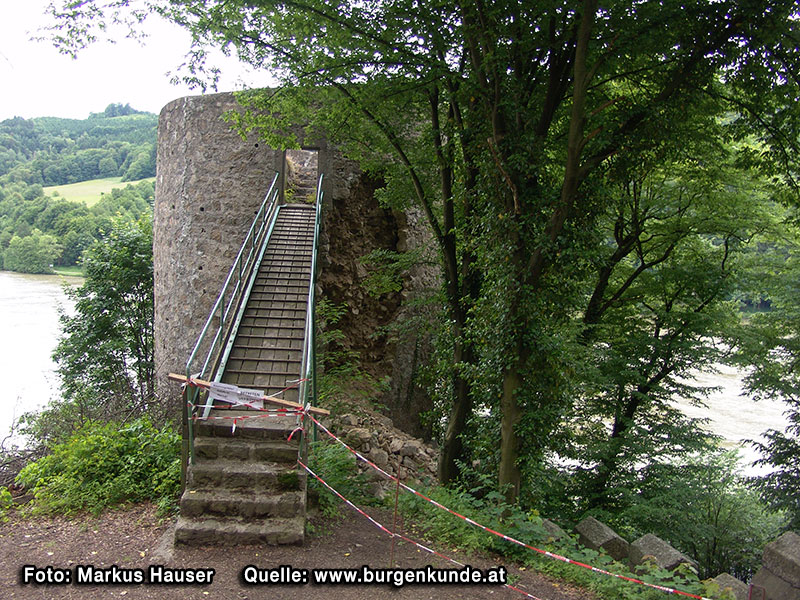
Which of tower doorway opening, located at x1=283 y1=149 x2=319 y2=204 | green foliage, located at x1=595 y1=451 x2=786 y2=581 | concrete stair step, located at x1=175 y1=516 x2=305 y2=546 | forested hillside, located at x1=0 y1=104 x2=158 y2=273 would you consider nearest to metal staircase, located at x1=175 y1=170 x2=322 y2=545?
concrete stair step, located at x1=175 y1=516 x2=305 y2=546

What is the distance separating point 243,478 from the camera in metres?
4.82

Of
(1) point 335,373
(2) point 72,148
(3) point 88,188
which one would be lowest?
(1) point 335,373

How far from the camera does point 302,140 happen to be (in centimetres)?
1087

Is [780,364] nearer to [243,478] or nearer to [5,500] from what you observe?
[243,478]

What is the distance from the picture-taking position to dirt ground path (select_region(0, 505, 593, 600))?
3861 mm

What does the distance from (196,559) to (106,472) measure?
180cm

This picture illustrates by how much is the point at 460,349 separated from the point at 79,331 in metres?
13.2

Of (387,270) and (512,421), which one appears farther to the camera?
(387,270)

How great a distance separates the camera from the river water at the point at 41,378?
60.4ft

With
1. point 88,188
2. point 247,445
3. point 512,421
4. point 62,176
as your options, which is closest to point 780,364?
point 512,421

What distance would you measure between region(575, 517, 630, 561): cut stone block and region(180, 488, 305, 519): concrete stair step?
10.2 feet

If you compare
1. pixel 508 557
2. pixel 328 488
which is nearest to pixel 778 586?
pixel 508 557

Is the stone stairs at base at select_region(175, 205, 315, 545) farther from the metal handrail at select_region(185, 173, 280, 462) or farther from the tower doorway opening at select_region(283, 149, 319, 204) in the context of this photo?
the tower doorway opening at select_region(283, 149, 319, 204)

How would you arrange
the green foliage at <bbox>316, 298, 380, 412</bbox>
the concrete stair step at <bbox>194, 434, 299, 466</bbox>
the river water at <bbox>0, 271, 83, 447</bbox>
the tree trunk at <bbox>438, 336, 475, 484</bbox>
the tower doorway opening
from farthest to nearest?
the river water at <bbox>0, 271, 83, 447</bbox>
the tower doorway opening
the green foliage at <bbox>316, 298, 380, 412</bbox>
the tree trunk at <bbox>438, 336, 475, 484</bbox>
the concrete stair step at <bbox>194, 434, 299, 466</bbox>
